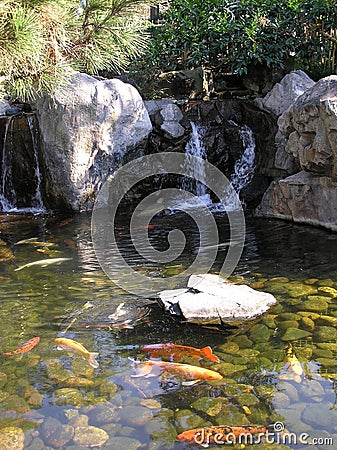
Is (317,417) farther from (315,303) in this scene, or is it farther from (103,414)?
(315,303)

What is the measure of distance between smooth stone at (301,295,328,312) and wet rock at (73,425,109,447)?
1.98m

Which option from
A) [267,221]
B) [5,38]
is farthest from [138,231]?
[5,38]

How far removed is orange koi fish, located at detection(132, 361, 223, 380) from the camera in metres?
3.00

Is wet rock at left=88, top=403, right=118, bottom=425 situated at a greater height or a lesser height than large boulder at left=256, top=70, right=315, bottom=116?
lesser

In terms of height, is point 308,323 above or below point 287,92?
below

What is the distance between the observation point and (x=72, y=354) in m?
3.36

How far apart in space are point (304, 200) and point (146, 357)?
396cm

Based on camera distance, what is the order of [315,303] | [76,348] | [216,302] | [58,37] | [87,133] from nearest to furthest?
[76,348], [216,302], [315,303], [58,37], [87,133]

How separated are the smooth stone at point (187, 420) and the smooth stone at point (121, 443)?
228 millimetres

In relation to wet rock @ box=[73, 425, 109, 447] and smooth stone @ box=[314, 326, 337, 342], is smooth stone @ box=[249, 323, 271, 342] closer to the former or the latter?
smooth stone @ box=[314, 326, 337, 342]

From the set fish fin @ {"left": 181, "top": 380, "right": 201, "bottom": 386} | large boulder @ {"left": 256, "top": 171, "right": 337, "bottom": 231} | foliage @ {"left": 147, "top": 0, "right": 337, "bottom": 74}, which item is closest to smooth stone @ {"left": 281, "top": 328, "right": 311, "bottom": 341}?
fish fin @ {"left": 181, "top": 380, "right": 201, "bottom": 386}

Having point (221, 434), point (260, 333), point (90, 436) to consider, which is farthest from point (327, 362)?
point (90, 436)

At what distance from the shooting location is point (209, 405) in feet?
8.98

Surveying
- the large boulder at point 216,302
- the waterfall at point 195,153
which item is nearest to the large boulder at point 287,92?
the waterfall at point 195,153
